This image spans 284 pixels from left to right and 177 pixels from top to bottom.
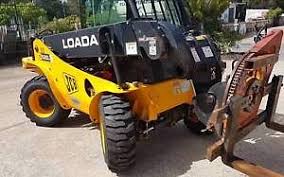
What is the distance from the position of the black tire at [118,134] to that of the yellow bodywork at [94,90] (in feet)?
0.57

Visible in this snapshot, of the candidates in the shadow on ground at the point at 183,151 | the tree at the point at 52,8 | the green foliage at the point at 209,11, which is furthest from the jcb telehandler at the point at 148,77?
the tree at the point at 52,8

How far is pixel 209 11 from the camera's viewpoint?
1541 cm

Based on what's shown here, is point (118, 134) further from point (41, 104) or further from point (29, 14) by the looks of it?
point (29, 14)

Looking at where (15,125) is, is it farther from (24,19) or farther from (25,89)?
(24,19)

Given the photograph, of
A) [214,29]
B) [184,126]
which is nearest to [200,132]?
[184,126]

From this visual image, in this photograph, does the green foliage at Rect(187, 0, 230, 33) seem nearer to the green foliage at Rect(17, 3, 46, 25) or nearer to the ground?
the green foliage at Rect(17, 3, 46, 25)

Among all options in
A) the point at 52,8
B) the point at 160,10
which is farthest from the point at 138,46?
the point at 52,8

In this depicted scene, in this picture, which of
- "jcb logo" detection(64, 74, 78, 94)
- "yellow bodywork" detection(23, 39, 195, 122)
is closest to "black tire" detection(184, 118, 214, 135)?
"yellow bodywork" detection(23, 39, 195, 122)

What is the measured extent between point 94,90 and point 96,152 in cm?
80

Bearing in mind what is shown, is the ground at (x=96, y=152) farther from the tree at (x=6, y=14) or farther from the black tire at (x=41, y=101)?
the tree at (x=6, y=14)

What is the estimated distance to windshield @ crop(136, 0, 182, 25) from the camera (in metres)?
4.98

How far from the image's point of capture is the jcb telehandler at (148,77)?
3607mm

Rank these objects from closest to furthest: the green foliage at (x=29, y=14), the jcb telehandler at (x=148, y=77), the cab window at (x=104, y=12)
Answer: the jcb telehandler at (x=148, y=77), the cab window at (x=104, y=12), the green foliage at (x=29, y=14)

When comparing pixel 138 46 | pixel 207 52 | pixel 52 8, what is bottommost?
pixel 207 52
